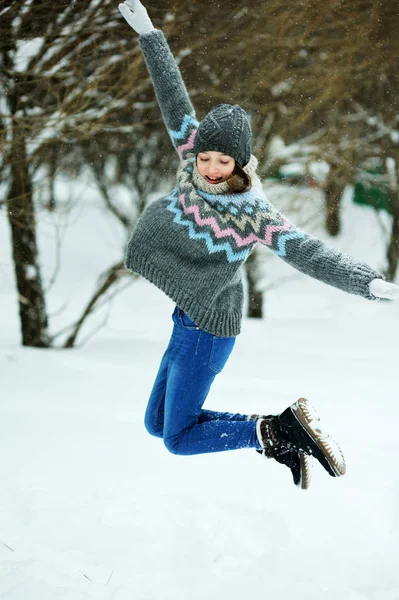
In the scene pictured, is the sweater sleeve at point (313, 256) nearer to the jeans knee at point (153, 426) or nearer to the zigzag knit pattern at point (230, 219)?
the zigzag knit pattern at point (230, 219)

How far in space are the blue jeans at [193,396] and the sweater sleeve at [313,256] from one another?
0.47 meters

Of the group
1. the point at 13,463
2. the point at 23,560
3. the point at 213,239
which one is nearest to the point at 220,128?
the point at 213,239

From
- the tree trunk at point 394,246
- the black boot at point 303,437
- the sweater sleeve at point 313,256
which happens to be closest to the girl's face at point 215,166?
the sweater sleeve at point 313,256

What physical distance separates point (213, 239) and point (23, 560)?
159 centimetres

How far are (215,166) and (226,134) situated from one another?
0.12m

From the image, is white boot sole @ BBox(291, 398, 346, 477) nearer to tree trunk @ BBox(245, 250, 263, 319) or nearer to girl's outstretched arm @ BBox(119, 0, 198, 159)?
girl's outstretched arm @ BBox(119, 0, 198, 159)

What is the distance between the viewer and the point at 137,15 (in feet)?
10.1

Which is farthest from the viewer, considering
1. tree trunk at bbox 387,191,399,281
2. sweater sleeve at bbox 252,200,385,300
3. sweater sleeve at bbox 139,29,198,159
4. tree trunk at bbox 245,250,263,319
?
tree trunk at bbox 387,191,399,281

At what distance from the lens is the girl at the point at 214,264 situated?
8.86 feet

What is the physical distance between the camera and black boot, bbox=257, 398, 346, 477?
2.75 metres

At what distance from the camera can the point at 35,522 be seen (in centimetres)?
344

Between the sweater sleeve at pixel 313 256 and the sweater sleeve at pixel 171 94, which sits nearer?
the sweater sleeve at pixel 313 256

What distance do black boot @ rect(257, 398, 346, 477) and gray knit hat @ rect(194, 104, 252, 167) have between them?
987 mm

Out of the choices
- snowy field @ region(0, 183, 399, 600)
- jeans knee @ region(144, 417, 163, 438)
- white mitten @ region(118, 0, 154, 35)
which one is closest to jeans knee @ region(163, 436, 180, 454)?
jeans knee @ region(144, 417, 163, 438)
